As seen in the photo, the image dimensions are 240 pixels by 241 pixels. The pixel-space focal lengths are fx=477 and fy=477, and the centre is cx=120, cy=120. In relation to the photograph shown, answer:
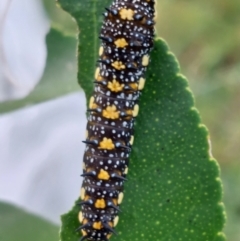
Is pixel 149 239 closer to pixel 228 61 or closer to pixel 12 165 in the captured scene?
pixel 12 165

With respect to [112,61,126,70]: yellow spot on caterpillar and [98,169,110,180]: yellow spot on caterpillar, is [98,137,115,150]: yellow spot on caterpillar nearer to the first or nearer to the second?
[98,169,110,180]: yellow spot on caterpillar

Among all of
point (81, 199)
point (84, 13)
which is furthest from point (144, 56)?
point (81, 199)

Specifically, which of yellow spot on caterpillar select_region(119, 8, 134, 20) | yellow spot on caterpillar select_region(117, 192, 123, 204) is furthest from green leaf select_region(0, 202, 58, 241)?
yellow spot on caterpillar select_region(119, 8, 134, 20)

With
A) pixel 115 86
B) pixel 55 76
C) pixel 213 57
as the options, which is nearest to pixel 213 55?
pixel 213 57

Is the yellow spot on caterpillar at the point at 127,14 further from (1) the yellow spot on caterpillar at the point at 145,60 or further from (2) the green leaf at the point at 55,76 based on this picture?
(2) the green leaf at the point at 55,76

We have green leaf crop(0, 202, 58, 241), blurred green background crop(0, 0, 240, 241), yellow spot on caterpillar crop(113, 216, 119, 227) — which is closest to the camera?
yellow spot on caterpillar crop(113, 216, 119, 227)
